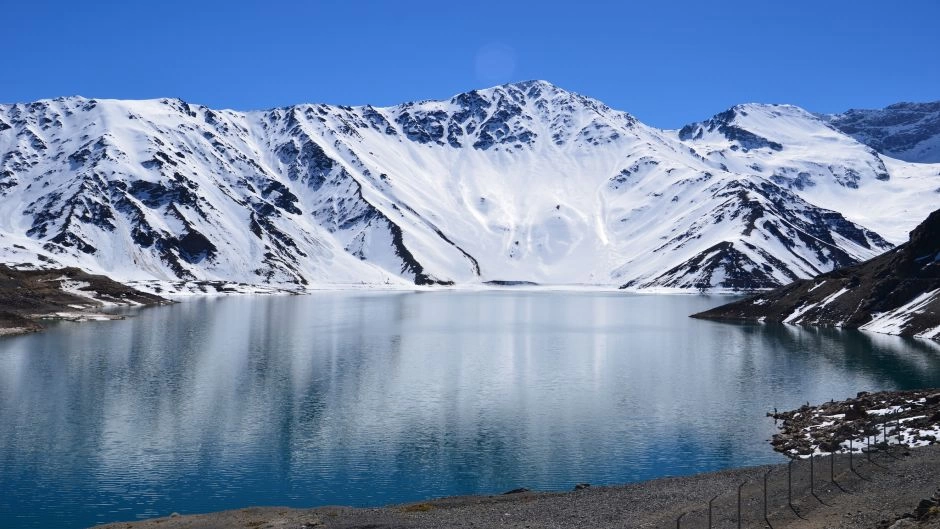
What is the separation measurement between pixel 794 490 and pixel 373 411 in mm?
38096

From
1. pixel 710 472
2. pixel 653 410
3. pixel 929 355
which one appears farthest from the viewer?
pixel 929 355

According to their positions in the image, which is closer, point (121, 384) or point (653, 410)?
point (653, 410)

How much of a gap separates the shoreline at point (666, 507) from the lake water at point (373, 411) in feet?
13.3

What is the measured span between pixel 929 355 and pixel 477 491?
89.0 metres

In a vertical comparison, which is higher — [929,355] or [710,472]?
[929,355]

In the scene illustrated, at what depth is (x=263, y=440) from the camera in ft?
190

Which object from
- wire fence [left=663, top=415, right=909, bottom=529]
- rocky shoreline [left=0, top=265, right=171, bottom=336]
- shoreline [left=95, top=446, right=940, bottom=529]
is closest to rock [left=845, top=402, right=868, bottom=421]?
wire fence [left=663, top=415, right=909, bottom=529]

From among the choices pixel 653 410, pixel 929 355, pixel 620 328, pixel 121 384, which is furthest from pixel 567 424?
pixel 620 328

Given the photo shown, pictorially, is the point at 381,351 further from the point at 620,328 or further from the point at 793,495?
the point at 793,495

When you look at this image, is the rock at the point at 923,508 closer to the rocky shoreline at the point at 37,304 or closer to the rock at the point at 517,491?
the rock at the point at 517,491

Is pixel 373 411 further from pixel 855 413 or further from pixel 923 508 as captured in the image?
pixel 923 508

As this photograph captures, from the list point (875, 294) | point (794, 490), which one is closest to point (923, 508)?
point (794, 490)

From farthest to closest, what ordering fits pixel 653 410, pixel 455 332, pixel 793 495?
pixel 455 332, pixel 653 410, pixel 793 495

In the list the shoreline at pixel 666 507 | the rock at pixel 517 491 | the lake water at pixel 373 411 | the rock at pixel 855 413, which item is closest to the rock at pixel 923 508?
the shoreline at pixel 666 507
